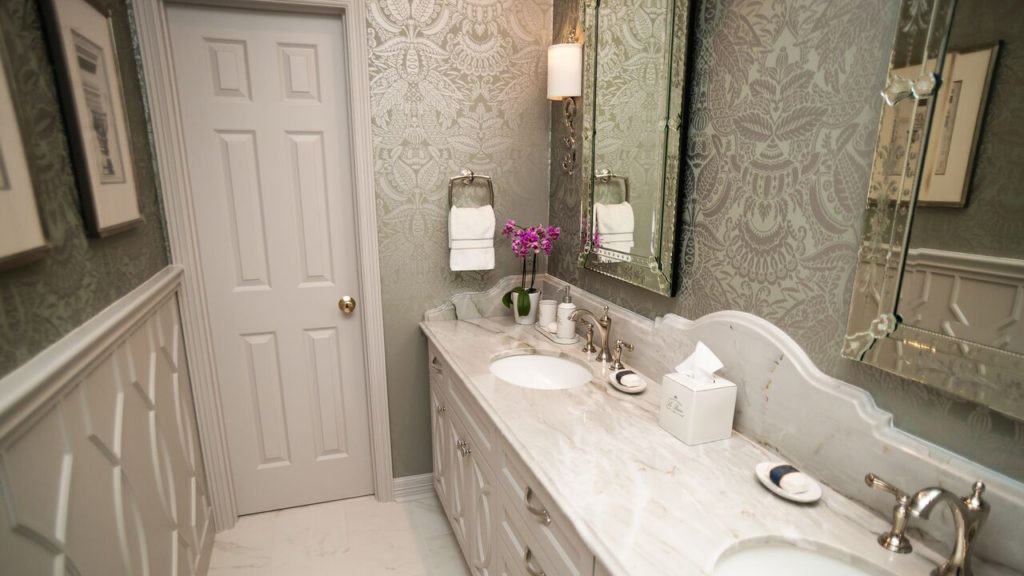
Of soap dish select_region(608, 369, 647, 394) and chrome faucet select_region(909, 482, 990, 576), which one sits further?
soap dish select_region(608, 369, 647, 394)

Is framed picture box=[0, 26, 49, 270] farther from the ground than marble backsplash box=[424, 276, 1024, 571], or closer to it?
farther from the ground

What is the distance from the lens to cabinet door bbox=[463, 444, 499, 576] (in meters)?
1.51

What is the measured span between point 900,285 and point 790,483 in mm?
428

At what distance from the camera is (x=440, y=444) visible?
2.14 meters

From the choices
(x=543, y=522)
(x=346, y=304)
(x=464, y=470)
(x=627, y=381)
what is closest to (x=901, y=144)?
(x=627, y=381)

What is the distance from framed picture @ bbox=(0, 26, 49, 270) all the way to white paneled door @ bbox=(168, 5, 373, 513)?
1.13 metres

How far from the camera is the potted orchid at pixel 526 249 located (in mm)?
2137

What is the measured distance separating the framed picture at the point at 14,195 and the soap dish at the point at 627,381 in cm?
136

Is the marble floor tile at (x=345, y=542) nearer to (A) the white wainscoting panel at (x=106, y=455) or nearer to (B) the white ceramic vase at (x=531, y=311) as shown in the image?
(A) the white wainscoting panel at (x=106, y=455)

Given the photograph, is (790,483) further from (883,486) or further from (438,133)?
(438,133)

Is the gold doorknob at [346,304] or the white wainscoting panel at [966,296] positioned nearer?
the white wainscoting panel at [966,296]

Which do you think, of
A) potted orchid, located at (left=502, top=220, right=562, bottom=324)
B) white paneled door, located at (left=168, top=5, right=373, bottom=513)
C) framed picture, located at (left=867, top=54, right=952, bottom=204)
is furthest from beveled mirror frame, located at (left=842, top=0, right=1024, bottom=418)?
white paneled door, located at (left=168, top=5, right=373, bottom=513)

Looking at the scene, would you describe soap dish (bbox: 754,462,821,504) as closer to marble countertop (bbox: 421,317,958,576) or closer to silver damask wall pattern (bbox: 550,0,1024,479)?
marble countertop (bbox: 421,317,958,576)

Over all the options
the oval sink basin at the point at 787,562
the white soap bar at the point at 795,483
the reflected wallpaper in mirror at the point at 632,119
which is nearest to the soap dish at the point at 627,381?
the reflected wallpaper in mirror at the point at 632,119
